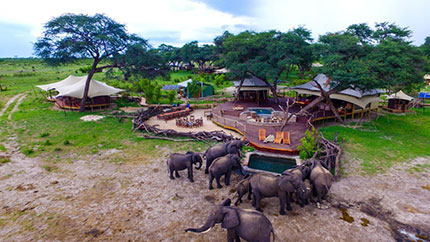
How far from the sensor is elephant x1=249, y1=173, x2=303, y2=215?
750 centimetres

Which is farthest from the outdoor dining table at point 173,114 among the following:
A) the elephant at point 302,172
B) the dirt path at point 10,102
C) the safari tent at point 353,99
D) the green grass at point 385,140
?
the dirt path at point 10,102

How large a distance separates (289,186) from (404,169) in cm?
747

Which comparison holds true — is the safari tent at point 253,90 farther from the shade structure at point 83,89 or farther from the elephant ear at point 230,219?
the elephant ear at point 230,219

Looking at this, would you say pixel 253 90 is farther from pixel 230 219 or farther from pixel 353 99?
pixel 230 219

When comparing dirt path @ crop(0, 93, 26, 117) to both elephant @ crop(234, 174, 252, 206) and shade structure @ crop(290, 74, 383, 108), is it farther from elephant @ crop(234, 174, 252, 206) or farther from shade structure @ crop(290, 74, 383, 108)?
shade structure @ crop(290, 74, 383, 108)

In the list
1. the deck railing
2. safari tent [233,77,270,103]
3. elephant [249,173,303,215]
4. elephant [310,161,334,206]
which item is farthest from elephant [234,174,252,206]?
safari tent [233,77,270,103]

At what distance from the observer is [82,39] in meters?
22.0

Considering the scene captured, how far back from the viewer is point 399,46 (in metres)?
15.8

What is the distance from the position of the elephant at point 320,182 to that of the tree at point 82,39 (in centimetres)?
2162

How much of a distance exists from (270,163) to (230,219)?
6590mm

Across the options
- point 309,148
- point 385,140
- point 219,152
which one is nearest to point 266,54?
point 385,140

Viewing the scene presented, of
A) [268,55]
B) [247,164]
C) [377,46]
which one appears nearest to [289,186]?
[247,164]

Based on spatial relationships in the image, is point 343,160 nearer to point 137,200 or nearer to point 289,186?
point 289,186

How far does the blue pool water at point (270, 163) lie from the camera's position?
11389 millimetres
